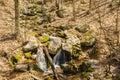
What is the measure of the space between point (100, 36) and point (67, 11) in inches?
315

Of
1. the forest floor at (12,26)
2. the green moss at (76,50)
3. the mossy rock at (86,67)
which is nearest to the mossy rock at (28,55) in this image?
the forest floor at (12,26)

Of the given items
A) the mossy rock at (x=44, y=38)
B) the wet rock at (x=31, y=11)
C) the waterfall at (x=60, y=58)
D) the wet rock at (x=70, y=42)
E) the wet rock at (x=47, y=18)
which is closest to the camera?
the waterfall at (x=60, y=58)

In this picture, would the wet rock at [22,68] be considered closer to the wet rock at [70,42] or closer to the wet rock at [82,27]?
the wet rock at [70,42]

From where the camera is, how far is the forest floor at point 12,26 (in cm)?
1943

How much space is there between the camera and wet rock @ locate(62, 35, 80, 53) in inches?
888

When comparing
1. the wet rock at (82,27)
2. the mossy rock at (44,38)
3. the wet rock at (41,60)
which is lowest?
the wet rock at (41,60)

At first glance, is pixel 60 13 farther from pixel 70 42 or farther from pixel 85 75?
pixel 85 75

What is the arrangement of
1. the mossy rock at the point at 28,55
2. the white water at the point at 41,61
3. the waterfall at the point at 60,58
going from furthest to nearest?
1. the waterfall at the point at 60,58
2. the mossy rock at the point at 28,55
3. the white water at the point at 41,61

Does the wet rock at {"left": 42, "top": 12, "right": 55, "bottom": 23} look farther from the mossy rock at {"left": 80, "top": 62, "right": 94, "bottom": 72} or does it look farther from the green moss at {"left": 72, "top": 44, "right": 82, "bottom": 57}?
the mossy rock at {"left": 80, "top": 62, "right": 94, "bottom": 72}

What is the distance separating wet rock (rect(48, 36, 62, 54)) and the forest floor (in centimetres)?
279

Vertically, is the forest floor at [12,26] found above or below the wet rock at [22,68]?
above

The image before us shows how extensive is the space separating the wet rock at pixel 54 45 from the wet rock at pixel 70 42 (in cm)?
50

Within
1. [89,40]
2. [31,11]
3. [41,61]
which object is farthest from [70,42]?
[31,11]

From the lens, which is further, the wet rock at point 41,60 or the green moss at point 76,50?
the green moss at point 76,50
